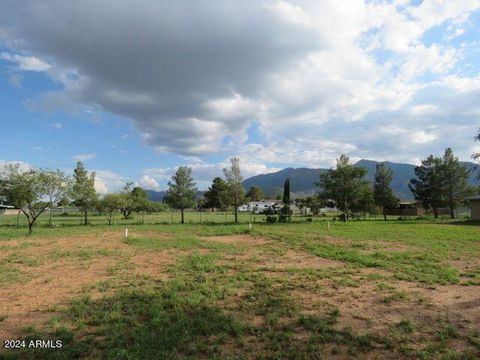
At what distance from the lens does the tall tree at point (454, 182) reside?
52.1 meters

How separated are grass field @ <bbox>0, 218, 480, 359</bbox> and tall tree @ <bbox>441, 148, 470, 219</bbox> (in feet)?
142

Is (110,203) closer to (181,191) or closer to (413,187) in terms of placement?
(181,191)

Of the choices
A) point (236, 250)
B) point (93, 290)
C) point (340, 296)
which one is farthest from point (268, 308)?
point (236, 250)

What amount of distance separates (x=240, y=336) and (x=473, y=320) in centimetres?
475

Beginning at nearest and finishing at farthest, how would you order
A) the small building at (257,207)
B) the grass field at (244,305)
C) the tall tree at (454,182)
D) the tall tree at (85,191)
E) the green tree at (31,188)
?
the grass field at (244,305) → the green tree at (31,188) → the tall tree at (85,191) → the tall tree at (454,182) → the small building at (257,207)

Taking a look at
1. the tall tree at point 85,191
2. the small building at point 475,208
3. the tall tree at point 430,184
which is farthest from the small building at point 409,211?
the tall tree at point 85,191

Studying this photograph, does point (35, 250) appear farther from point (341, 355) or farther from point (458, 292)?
point (458, 292)

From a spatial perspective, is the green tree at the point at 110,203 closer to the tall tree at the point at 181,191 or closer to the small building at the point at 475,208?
the tall tree at the point at 181,191

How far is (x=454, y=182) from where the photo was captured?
171 feet

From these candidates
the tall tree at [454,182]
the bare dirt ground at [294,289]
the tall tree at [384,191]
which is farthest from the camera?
the tall tree at [384,191]

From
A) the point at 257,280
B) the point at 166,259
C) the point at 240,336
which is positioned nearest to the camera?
the point at 240,336

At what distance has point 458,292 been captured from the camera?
8828 millimetres

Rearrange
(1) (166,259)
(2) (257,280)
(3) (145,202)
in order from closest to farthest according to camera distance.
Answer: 1. (2) (257,280)
2. (1) (166,259)
3. (3) (145,202)

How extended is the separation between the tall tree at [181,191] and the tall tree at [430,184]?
122 feet
